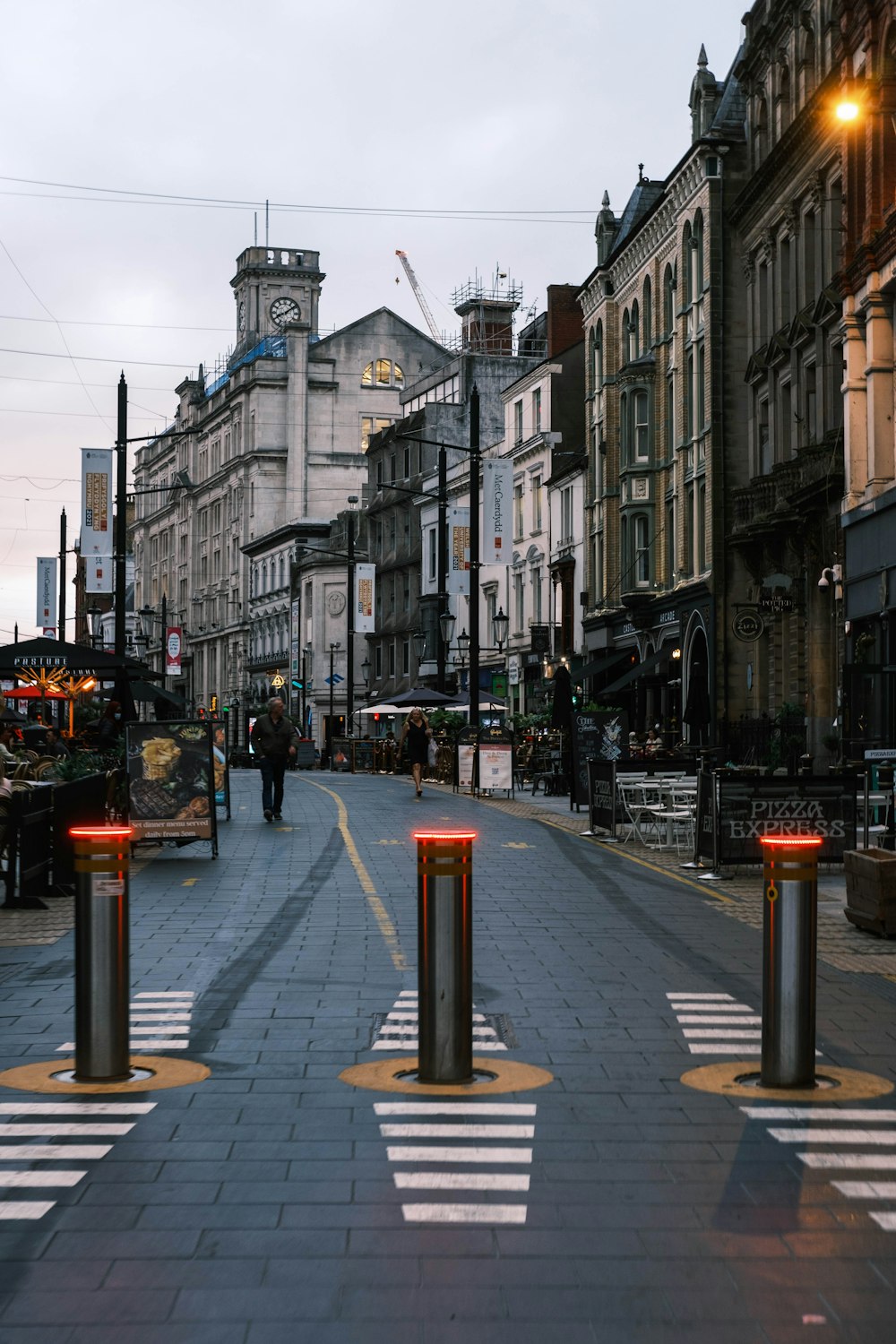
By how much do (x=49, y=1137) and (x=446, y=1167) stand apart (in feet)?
5.09

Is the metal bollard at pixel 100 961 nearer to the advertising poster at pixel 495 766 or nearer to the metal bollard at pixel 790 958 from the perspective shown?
the metal bollard at pixel 790 958

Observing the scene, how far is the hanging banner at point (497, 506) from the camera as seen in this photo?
141 feet

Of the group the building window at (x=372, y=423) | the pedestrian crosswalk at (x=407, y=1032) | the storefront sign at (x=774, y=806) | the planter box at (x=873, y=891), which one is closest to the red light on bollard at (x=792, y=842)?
the pedestrian crosswalk at (x=407, y=1032)

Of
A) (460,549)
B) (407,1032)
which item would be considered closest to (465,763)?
(460,549)

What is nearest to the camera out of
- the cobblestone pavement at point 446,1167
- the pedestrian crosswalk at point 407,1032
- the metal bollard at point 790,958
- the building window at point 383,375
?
the cobblestone pavement at point 446,1167

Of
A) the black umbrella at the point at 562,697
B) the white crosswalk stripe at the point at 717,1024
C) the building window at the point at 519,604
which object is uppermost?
the building window at the point at 519,604

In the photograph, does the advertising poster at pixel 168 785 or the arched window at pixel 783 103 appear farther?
the arched window at pixel 783 103

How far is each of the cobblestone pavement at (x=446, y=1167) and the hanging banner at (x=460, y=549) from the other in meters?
29.4

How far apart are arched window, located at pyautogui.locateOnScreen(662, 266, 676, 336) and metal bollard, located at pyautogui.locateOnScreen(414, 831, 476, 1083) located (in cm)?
4113

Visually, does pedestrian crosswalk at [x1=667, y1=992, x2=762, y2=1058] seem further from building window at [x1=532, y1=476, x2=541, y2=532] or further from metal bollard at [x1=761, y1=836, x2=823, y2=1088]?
building window at [x1=532, y1=476, x2=541, y2=532]

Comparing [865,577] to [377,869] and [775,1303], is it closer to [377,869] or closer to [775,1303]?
[377,869]

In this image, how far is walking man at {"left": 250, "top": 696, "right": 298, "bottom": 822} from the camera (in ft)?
83.7

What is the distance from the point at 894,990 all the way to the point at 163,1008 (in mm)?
4292

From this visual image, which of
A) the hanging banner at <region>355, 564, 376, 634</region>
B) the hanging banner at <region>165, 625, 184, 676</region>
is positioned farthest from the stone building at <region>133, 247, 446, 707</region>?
the hanging banner at <region>355, 564, 376, 634</region>
